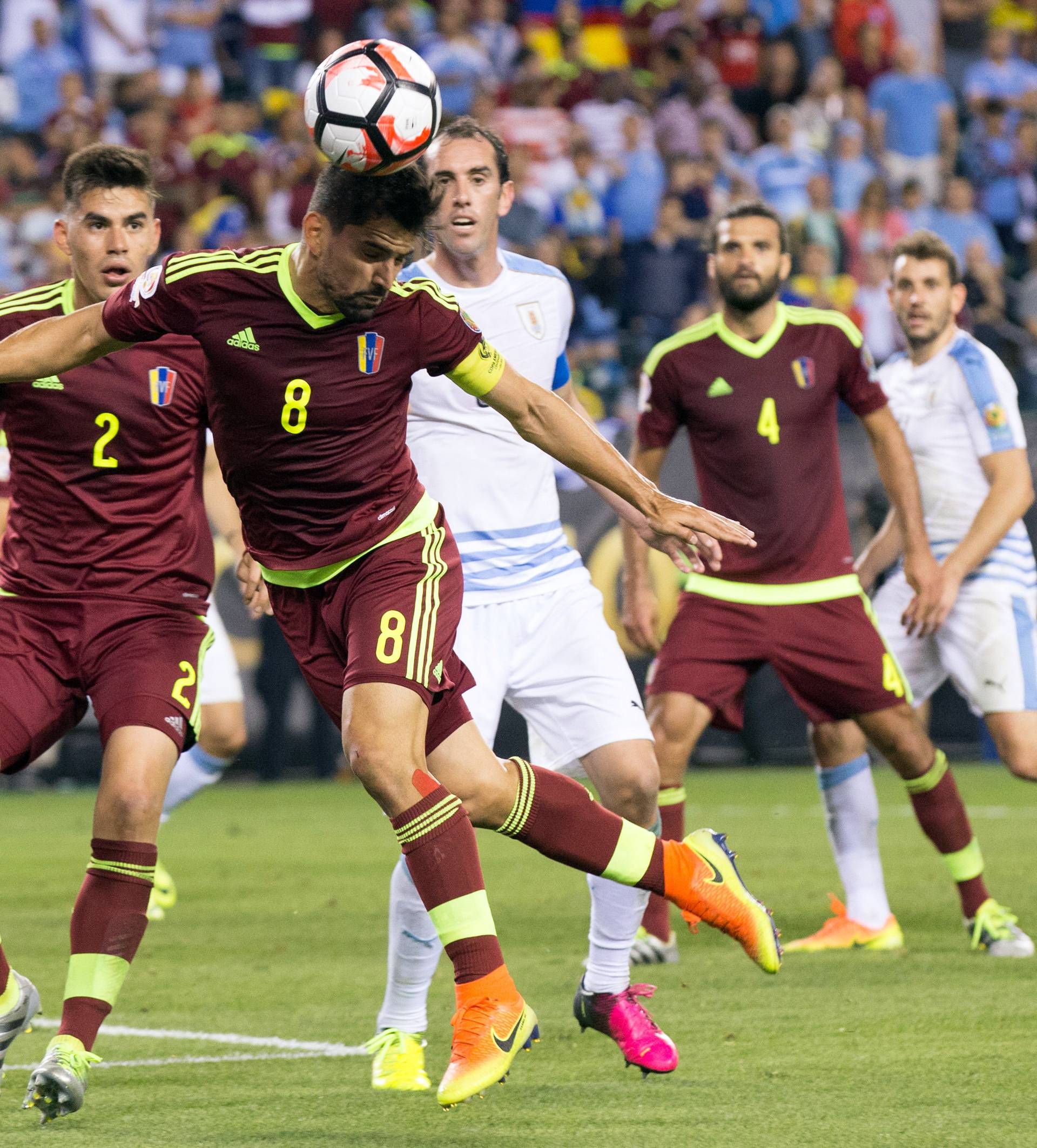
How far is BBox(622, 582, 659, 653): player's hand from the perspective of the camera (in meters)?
7.14

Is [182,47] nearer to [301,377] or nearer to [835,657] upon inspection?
[835,657]

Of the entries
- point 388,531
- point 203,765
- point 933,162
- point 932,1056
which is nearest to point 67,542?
point 388,531

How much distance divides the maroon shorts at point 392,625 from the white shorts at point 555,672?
68 centimetres

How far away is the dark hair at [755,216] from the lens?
24.5 feet

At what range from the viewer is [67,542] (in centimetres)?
540

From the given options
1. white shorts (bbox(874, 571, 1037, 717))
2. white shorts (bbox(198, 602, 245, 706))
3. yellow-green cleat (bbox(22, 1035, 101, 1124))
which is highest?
white shorts (bbox(874, 571, 1037, 717))

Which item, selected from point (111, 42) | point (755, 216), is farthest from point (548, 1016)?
point (111, 42)

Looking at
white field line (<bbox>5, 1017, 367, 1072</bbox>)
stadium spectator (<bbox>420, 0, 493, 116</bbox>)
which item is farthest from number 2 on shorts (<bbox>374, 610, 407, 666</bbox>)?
stadium spectator (<bbox>420, 0, 493, 116</bbox>)

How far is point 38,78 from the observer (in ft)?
59.5

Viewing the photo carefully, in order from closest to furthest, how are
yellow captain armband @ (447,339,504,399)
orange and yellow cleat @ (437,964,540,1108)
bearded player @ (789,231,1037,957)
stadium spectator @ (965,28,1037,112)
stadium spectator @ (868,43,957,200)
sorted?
orange and yellow cleat @ (437,964,540,1108) < yellow captain armband @ (447,339,504,399) < bearded player @ (789,231,1037,957) < stadium spectator @ (868,43,957,200) < stadium spectator @ (965,28,1037,112)

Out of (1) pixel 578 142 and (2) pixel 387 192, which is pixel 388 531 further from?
(1) pixel 578 142

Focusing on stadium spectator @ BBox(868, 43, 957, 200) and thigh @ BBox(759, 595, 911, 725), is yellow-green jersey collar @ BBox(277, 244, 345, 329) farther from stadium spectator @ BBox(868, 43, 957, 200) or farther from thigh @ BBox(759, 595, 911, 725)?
stadium spectator @ BBox(868, 43, 957, 200)

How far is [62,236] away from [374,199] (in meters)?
1.81

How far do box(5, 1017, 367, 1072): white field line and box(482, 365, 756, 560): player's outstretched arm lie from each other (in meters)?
1.86
